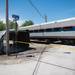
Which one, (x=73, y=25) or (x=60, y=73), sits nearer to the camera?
(x=60, y=73)

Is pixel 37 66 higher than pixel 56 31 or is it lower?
lower

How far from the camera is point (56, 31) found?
89.0 feet

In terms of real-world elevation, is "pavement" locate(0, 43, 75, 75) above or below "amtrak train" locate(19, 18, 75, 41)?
below

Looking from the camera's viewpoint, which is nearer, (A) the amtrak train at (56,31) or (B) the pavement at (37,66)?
(B) the pavement at (37,66)

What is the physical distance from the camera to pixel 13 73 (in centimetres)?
818

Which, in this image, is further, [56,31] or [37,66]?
[56,31]

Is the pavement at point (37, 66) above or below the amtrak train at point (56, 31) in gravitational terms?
below

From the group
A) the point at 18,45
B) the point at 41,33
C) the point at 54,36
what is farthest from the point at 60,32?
the point at 18,45

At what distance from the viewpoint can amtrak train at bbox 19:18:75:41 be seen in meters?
23.7

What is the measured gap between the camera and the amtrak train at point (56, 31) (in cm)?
2369

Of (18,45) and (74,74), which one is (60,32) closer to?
(18,45)

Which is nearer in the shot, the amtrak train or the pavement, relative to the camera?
the pavement

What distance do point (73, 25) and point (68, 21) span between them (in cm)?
139

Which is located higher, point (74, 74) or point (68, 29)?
point (68, 29)
